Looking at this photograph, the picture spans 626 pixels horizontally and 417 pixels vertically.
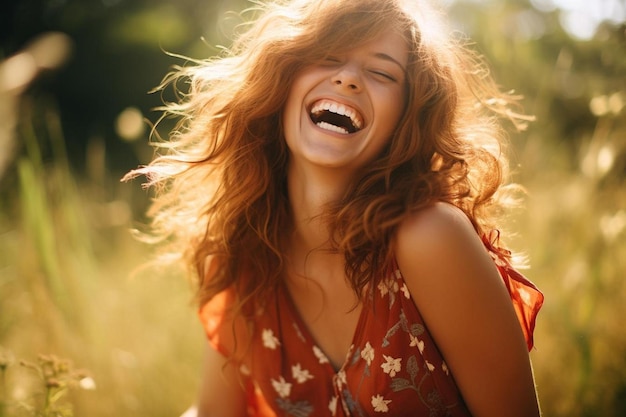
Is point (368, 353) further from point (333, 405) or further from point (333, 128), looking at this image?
point (333, 128)

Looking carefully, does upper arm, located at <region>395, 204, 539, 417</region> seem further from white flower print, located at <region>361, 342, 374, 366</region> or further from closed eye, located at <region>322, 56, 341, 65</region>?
closed eye, located at <region>322, 56, 341, 65</region>

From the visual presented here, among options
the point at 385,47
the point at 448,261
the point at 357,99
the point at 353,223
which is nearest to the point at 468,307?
the point at 448,261

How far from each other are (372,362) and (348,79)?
731 millimetres

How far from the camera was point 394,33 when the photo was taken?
1.59 meters

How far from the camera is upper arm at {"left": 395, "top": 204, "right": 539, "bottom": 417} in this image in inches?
58.1

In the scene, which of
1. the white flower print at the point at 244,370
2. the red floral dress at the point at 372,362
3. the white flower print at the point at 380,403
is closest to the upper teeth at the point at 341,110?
the red floral dress at the point at 372,362

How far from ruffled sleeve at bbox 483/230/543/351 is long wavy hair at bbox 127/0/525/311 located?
81 millimetres

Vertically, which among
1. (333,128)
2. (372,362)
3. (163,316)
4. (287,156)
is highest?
(163,316)

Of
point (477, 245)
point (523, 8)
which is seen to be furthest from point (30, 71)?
point (523, 8)

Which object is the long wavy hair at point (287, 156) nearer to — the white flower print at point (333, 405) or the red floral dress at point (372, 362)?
the red floral dress at point (372, 362)

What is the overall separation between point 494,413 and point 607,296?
1.06m

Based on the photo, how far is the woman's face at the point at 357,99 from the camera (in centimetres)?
157

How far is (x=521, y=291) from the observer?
66.3 inches

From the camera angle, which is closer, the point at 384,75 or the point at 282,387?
the point at 384,75
